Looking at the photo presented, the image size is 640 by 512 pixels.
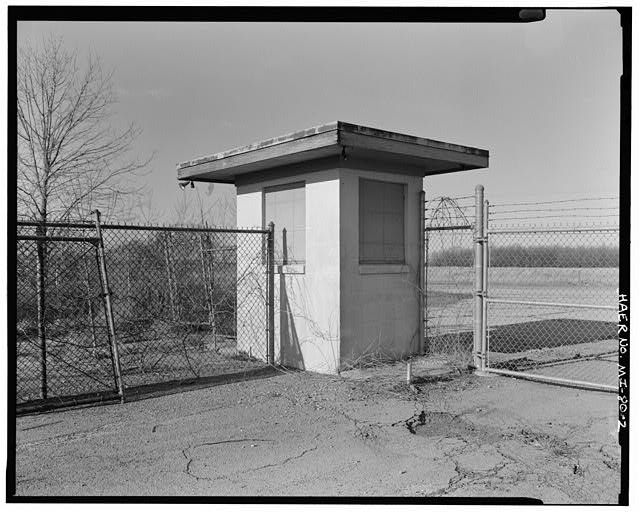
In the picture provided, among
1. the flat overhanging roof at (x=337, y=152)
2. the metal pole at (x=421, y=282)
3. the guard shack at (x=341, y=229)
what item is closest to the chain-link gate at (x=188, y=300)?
the guard shack at (x=341, y=229)

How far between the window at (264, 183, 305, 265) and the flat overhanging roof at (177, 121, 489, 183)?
17.9 inches

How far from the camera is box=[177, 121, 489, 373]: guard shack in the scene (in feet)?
22.6

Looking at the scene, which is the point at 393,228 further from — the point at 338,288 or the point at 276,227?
the point at 276,227

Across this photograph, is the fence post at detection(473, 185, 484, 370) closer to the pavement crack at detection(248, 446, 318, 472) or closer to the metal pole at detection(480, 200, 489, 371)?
the metal pole at detection(480, 200, 489, 371)

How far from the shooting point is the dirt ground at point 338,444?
357 centimetres

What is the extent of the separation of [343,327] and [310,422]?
2111 millimetres

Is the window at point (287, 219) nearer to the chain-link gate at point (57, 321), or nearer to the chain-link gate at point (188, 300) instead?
the chain-link gate at point (188, 300)

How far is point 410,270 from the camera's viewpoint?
7824 millimetres

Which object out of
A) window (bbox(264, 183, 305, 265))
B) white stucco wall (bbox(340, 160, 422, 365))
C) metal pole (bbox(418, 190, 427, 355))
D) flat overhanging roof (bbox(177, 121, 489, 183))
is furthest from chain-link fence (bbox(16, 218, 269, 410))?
metal pole (bbox(418, 190, 427, 355))

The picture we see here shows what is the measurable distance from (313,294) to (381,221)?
1518 millimetres

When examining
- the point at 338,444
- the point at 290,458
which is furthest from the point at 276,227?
the point at 290,458

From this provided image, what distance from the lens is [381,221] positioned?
24.7ft

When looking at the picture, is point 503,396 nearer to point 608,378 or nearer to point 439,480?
point 608,378

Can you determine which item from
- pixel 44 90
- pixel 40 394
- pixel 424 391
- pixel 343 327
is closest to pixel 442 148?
pixel 343 327
